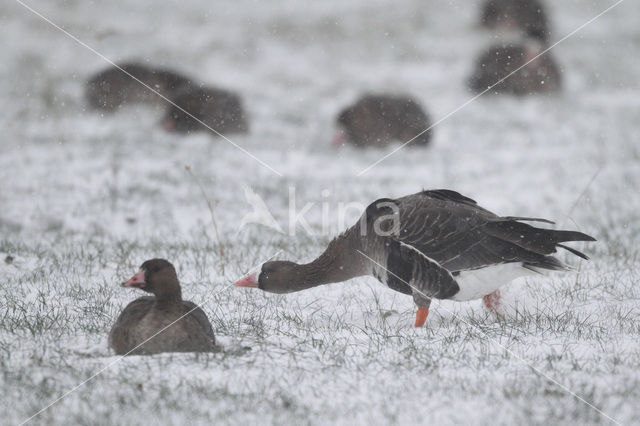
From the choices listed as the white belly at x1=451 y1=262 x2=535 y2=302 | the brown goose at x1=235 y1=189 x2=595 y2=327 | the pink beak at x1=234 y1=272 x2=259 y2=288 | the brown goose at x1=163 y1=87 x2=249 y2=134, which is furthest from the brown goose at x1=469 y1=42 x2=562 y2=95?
the pink beak at x1=234 y1=272 x2=259 y2=288

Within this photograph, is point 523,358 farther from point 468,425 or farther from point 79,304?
point 79,304

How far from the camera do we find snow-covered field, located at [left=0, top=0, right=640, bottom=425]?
3680 mm

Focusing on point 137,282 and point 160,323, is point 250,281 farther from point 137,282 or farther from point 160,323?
point 160,323

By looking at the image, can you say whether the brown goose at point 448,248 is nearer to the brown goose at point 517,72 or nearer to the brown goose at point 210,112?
the brown goose at point 210,112

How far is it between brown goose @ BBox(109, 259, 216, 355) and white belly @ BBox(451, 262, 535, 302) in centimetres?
193

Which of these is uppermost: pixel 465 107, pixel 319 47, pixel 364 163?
pixel 319 47

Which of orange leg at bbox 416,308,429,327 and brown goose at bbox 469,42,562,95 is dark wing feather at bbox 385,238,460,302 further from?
brown goose at bbox 469,42,562,95

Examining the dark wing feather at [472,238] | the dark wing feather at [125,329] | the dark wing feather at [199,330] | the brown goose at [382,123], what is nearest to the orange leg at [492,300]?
the dark wing feather at [472,238]

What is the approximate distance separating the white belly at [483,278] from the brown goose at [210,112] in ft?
38.2

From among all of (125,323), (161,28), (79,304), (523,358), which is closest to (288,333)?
(125,323)

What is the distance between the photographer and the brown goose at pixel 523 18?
20.8m

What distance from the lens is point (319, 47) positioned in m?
26.3

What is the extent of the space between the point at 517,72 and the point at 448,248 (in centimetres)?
1538

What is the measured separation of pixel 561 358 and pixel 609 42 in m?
23.5
